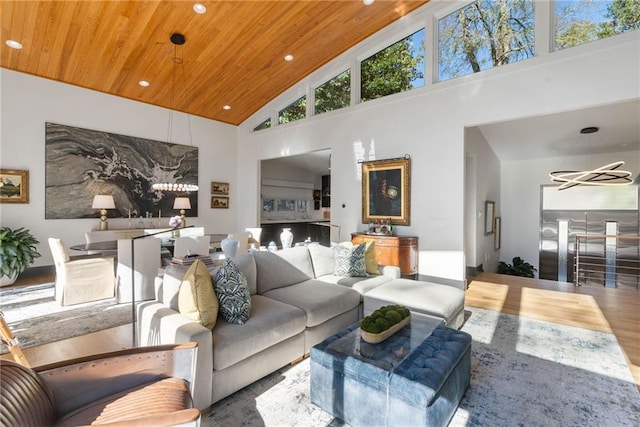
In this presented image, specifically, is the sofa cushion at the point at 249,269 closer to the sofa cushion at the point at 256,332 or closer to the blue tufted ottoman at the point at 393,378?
the sofa cushion at the point at 256,332

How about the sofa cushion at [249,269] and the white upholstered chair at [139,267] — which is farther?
the white upholstered chair at [139,267]

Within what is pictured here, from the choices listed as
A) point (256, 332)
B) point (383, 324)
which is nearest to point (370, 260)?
point (383, 324)

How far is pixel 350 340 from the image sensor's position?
2131 mm

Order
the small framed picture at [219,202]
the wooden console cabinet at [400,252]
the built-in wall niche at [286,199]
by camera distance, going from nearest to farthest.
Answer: the wooden console cabinet at [400,252], the small framed picture at [219,202], the built-in wall niche at [286,199]

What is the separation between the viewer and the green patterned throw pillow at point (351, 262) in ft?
12.2

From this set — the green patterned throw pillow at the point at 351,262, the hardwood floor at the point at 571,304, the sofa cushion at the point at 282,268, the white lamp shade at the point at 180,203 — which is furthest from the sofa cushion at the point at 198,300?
the white lamp shade at the point at 180,203

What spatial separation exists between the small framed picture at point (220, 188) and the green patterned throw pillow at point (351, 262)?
16.9 ft

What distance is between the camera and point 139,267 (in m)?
4.23

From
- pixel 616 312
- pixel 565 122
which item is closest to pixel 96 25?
pixel 565 122

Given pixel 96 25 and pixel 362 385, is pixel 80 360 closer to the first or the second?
pixel 362 385

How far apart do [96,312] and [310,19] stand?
531 centimetres

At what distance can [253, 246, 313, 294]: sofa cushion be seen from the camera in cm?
313

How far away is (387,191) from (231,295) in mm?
3858

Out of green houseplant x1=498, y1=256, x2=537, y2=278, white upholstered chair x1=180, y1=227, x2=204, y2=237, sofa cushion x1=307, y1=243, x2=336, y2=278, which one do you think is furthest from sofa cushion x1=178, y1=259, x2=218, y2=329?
green houseplant x1=498, y1=256, x2=537, y2=278
